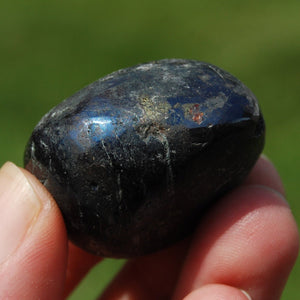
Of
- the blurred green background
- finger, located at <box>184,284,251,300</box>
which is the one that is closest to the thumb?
finger, located at <box>184,284,251,300</box>

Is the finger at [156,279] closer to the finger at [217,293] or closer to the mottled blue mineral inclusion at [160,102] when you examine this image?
the finger at [217,293]

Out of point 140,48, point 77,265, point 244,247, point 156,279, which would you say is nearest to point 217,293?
point 244,247

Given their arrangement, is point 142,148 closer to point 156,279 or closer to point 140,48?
point 156,279

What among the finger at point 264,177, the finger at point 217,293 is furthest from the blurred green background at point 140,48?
the finger at point 217,293

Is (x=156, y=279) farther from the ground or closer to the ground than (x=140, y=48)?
closer to the ground

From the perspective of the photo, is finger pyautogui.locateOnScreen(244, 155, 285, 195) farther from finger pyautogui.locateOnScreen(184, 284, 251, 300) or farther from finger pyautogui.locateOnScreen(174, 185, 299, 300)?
finger pyautogui.locateOnScreen(184, 284, 251, 300)

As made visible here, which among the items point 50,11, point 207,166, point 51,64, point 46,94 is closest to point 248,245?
point 207,166
